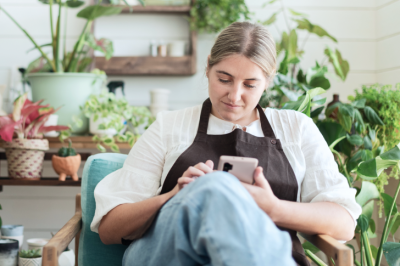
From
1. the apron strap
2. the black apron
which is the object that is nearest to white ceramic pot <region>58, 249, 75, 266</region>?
the black apron

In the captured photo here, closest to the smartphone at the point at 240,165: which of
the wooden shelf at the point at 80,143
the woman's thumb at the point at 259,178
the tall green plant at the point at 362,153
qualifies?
the woman's thumb at the point at 259,178

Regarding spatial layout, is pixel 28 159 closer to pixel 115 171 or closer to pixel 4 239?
pixel 4 239

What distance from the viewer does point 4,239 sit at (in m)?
1.70

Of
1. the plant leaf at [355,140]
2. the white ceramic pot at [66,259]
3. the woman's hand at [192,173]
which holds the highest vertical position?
the plant leaf at [355,140]

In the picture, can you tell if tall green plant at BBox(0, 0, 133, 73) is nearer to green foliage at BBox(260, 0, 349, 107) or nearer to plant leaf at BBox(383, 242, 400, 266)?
green foliage at BBox(260, 0, 349, 107)

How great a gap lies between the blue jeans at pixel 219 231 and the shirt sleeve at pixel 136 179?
308 mm

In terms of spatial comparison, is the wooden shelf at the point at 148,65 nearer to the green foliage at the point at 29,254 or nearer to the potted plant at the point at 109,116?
the potted plant at the point at 109,116

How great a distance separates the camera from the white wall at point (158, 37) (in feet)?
7.30

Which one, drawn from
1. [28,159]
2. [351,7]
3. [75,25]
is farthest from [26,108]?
[351,7]

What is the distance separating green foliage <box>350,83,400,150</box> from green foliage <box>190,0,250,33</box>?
85cm

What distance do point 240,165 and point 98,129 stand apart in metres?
1.13

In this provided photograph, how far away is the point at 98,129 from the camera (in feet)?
6.18

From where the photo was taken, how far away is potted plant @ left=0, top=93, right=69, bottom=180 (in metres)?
1.66

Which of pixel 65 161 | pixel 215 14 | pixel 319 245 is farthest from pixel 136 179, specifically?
pixel 215 14
